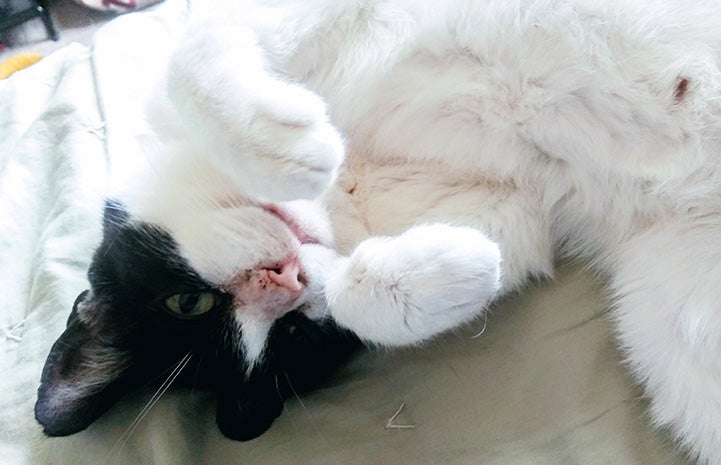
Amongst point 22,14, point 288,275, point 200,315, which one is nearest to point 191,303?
point 200,315

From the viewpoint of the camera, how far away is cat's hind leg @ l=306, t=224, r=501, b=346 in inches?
29.2

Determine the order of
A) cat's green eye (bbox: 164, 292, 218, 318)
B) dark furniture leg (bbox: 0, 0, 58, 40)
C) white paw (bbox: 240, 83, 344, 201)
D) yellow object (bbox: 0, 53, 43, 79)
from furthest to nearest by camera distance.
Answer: dark furniture leg (bbox: 0, 0, 58, 40) → yellow object (bbox: 0, 53, 43, 79) → cat's green eye (bbox: 164, 292, 218, 318) → white paw (bbox: 240, 83, 344, 201)

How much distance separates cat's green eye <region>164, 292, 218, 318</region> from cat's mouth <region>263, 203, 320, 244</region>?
0.43ft

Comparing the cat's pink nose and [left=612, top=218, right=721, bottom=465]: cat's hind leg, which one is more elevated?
the cat's pink nose

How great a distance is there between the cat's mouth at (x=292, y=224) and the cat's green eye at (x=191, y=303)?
5.1 inches

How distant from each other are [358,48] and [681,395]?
1.95 feet

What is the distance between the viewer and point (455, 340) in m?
0.89

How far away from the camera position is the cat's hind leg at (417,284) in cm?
74

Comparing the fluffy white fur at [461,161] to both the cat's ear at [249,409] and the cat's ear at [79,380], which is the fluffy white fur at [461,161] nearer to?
the cat's ear at [249,409]

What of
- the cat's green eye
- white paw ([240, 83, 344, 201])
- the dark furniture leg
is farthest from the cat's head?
the dark furniture leg

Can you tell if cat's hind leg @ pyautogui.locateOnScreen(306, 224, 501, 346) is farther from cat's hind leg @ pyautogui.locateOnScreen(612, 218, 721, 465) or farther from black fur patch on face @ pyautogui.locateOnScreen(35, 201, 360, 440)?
cat's hind leg @ pyautogui.locateOnScreen(612, 218, 721, 465)

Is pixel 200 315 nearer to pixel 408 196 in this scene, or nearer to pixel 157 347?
pixel 157 347

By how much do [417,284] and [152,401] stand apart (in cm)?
40

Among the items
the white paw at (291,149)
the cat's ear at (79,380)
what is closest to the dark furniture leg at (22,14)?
the cat's ear at (79,380)
